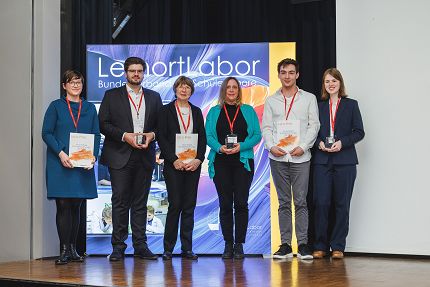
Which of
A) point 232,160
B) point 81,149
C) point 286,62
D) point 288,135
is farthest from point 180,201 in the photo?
point 286,62

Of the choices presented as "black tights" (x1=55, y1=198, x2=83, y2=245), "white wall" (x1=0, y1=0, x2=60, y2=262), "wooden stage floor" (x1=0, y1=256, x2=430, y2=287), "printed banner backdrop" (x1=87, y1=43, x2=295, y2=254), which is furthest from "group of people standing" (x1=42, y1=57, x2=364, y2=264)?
"white wall" (x1=0, y1=0, x2=60, y2=262)

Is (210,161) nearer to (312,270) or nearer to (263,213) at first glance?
(263,213)

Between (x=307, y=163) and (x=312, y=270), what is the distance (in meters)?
1.08

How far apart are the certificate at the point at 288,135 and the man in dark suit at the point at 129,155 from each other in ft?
3.10

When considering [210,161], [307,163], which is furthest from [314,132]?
[210,161]

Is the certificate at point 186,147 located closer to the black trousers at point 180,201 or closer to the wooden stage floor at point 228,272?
the black trousers at point 180,201

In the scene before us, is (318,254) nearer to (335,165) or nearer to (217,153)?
(335,165)

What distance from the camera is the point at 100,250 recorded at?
597cm

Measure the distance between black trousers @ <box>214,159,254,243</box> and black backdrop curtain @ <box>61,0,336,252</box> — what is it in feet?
4.56

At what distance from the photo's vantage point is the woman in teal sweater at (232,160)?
17.8 ft

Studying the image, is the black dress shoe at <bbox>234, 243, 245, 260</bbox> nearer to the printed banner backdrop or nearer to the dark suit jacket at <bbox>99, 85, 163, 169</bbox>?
the printed banner backdrop

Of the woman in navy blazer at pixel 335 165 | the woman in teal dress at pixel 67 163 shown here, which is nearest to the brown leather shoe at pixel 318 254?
the woman in navy blazer at pixel 335 165

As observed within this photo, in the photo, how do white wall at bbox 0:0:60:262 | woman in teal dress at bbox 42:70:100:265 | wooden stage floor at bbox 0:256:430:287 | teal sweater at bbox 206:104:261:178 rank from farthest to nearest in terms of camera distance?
1. white wall at bbox 0:0:60:262
2. teal sweater at bbox 206:104:261:178
3. woman in teal dress at bbox 42:70:100:265
4. wooden stage floor at bbox 0:256:430:287

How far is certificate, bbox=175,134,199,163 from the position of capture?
17.6 ft
